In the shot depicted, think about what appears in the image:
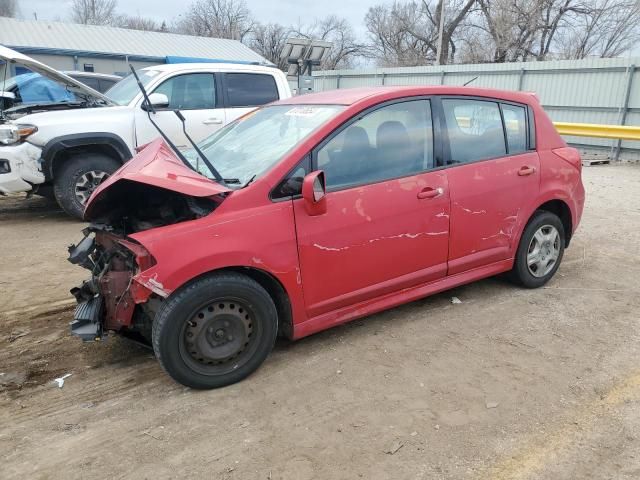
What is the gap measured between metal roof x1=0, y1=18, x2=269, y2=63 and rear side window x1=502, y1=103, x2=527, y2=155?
24.9 m

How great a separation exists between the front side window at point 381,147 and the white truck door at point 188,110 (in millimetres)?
3825

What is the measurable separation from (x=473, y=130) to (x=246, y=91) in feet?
14.7

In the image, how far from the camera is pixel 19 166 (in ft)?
21.2

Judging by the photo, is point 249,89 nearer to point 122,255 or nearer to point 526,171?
point 526,171

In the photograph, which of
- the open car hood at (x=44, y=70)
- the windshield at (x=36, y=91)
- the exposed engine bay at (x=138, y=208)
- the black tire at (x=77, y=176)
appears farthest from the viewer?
the windshield at (x=36, y=91)

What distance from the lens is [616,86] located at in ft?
48.1

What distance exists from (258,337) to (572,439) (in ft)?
6.02

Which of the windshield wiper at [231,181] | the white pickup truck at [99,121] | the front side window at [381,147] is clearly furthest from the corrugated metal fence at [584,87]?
the windshield wiper at [231,181]

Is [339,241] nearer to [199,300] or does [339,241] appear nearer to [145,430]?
[199,300]

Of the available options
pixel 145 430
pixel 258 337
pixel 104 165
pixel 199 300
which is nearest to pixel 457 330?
pixel 258 337

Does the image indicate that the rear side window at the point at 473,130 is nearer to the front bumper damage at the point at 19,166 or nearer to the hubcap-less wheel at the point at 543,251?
the hubcap-less wheel at the point at 543,251

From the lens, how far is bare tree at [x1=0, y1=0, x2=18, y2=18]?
58812 mm

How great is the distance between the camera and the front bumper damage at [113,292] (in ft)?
9.82

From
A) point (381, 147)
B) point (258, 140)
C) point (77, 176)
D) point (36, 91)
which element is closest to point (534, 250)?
point (381, 147)
